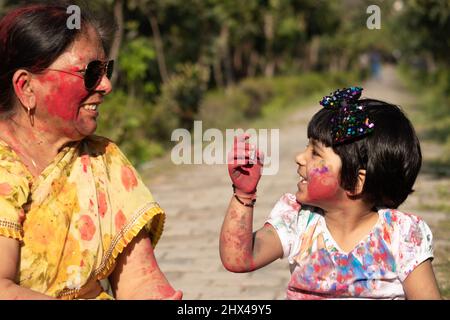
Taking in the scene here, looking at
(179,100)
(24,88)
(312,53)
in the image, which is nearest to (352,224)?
(24,88)

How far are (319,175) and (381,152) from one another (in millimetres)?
208

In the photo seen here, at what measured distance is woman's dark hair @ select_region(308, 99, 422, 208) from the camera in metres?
2.41

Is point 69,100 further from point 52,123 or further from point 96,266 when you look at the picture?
point 96,266

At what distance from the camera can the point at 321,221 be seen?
2600mm

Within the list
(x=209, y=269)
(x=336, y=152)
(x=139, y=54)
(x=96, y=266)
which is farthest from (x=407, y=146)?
(x=139, y=54)

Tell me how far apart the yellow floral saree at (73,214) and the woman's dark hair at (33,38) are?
0.26 metres

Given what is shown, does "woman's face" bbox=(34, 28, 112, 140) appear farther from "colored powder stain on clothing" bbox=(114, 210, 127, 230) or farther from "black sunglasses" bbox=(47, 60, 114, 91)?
"colored powder stain on clothing" bbox=(114, 210, 127, 230)

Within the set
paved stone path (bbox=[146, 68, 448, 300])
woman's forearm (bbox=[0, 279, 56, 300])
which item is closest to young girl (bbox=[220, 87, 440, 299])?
woman's forearm (bbox=[0, 279, 56, 300])

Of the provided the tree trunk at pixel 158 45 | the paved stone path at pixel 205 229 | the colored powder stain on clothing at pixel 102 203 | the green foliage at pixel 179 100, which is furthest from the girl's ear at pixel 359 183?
the tree trunk at pixel 158 45

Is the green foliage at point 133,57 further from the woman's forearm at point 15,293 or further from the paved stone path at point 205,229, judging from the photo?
the woman's forearm at point 15,293

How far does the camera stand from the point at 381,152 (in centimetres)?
241

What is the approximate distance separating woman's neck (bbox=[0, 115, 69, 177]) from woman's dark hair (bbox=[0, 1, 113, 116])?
114 millimetres

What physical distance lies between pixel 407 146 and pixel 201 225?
4.46m

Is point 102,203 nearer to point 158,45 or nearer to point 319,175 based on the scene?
point 319,175
